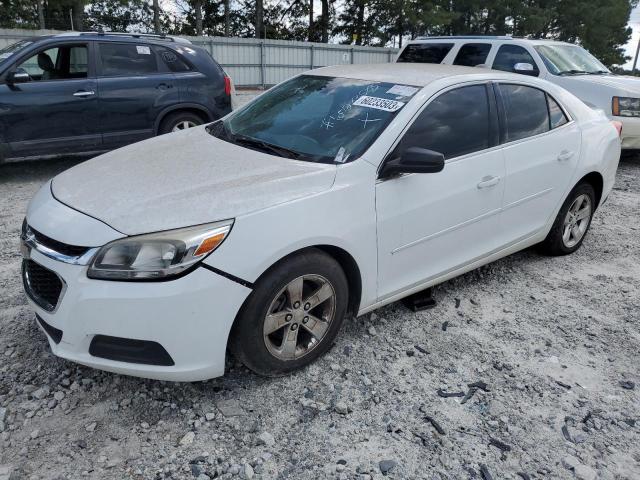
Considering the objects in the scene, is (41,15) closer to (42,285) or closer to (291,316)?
(42,285)

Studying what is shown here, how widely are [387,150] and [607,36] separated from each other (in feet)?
135

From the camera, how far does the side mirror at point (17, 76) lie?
6105 millimetres

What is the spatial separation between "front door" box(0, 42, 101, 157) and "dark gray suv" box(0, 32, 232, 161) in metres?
0.01

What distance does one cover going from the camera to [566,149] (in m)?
4.14

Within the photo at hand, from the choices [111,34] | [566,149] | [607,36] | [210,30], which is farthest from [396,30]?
[566,149]

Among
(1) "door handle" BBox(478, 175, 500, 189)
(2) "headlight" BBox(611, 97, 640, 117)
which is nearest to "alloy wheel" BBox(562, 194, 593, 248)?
(1) "door handle" BBox(478, 175, 500, 189)

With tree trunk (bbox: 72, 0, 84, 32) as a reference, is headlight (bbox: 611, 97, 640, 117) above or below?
below

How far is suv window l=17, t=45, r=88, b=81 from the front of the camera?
252 inches

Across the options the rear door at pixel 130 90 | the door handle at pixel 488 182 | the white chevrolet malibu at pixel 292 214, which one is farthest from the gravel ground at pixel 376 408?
the rear door at pixel 130 90

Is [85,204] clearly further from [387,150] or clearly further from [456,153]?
[456,153]

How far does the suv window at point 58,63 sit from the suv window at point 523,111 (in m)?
5.18

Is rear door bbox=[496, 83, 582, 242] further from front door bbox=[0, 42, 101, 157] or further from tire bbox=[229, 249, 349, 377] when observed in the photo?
front door bbox=[0, 42, 101, 157]

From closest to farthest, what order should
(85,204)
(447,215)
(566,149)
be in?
(85,204), (447,215), (566,149)

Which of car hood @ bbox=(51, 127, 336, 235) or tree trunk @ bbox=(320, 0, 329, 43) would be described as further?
tree trunk @ bbox=(320, 0, 329, 43)
